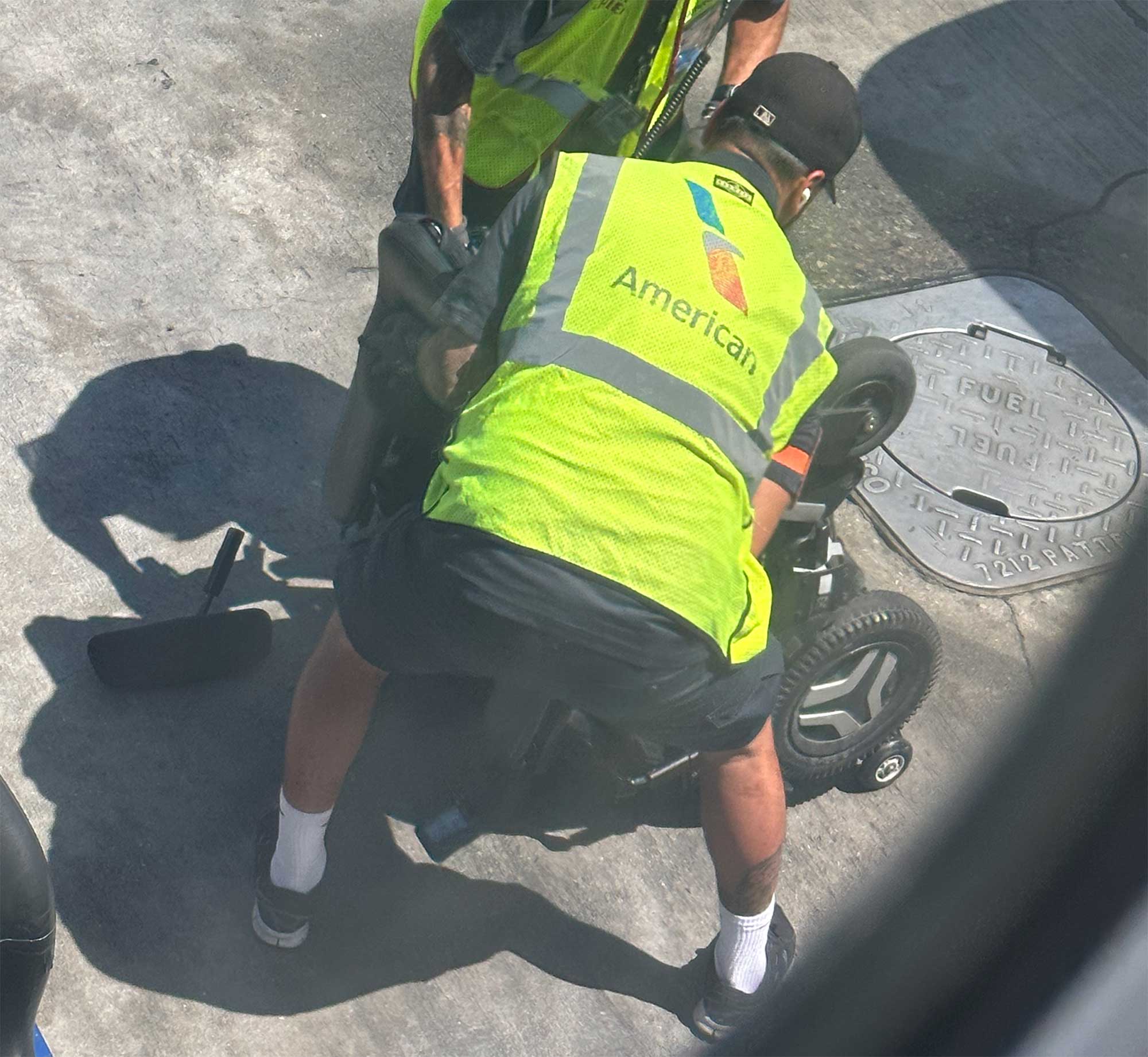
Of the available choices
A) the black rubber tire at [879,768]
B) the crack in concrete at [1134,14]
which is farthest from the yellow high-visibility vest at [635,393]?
the crack in concrete at [1134,14]

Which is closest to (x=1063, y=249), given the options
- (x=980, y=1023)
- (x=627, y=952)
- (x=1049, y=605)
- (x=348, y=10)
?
(x=1049, y=605)

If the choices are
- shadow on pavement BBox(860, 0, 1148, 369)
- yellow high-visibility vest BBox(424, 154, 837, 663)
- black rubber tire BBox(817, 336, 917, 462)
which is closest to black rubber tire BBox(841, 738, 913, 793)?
black rubber tire BBox(817, 336, 917, 462)

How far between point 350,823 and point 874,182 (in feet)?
11.1

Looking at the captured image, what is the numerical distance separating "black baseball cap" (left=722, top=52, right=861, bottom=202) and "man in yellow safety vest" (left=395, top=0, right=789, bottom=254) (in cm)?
59

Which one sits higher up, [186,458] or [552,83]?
[552,83]

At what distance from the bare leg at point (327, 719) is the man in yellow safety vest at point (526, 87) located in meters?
0.95

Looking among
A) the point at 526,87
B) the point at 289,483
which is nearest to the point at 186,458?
the point at 289,483

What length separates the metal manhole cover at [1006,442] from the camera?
4.45 meters

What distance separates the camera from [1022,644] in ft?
13.9

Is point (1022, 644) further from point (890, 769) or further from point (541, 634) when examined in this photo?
point (541, 634)

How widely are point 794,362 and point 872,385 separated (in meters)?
0.69

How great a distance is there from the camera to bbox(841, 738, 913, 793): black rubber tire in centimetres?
369

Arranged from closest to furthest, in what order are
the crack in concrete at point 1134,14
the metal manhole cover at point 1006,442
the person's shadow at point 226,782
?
the person's shadow at point 226,782
the metal manhole cover at point 1006,442
the crack in concrete at point 1134,14

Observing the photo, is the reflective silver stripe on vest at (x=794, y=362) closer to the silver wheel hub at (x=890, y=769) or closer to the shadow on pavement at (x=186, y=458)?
the silver wheel hub at (x=890, y=769)
